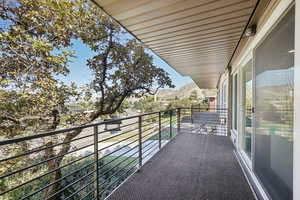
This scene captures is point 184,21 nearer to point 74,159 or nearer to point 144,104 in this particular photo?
point 74,159

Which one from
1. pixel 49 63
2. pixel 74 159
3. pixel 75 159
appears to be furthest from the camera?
pixel 49 63

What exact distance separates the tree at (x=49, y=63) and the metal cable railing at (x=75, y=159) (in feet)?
0.51

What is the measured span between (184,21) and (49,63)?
3.57m

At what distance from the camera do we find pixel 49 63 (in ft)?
12.6

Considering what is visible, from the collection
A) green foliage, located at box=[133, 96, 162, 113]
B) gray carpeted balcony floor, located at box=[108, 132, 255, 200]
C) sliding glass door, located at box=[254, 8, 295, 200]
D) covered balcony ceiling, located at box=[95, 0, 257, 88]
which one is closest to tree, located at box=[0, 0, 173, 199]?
gray carpeted balcony floor, located at box=[108, 132, 255, 200]

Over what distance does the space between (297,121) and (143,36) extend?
208 centimetres

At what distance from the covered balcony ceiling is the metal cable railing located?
49.4 inches

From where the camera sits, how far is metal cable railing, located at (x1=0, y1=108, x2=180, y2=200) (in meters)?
1.20

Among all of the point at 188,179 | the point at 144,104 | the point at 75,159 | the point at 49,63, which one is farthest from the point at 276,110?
the point at 144,104

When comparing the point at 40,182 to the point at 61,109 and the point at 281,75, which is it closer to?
the point at 61,109

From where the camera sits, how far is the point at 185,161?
280 centimetres

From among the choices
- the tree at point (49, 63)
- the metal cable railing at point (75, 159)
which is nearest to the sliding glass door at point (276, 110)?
the metal cable railing at point (75, 159)

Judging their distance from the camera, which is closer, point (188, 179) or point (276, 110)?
point (276, 110)

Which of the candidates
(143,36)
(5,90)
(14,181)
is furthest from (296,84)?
(14,181)
